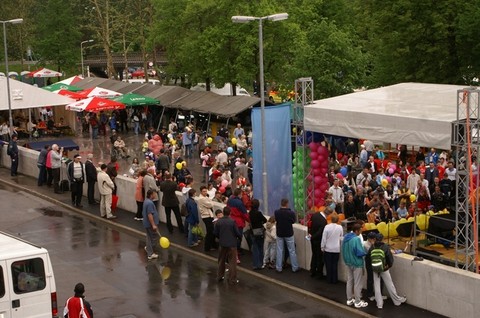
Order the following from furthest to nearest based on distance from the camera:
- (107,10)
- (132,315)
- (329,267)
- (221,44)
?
(107,10) → (221,44) → (329,267) → (132,315)

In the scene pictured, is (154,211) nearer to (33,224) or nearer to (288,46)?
(33,224)

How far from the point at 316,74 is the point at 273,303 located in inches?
1028

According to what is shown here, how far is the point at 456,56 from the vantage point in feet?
134

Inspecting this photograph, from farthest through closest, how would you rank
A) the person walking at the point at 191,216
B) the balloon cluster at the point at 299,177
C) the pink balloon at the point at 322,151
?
the balloon cluster at the point at 299,177 → the pink balloon at the point at 322,151 → the person walking at the point at 191,216

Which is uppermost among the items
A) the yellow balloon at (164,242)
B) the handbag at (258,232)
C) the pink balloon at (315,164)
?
the pink balloon at (315,164)

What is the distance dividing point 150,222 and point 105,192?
15.4 feet

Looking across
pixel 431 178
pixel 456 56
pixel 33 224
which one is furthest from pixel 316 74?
pixel 33 224

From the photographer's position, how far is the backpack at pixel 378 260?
49.1ft

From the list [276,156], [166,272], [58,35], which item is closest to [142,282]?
[166,272]

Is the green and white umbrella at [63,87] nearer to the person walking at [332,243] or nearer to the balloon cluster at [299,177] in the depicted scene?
the balloon cluster at [299,177]

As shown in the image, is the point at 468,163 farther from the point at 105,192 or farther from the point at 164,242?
the point at 105,192

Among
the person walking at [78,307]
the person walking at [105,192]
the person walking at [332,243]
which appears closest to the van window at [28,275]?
the person walking at [78,307]

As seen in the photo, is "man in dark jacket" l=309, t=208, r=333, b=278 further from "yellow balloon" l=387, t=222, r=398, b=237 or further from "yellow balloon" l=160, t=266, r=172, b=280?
"yellow balloon" l=160, t=266, r=172, b=280

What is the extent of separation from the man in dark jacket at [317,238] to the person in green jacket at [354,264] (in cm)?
127
